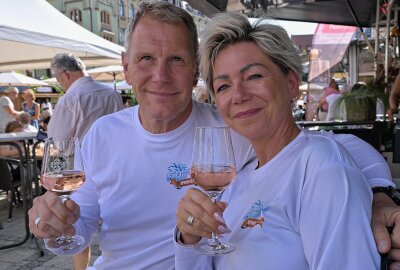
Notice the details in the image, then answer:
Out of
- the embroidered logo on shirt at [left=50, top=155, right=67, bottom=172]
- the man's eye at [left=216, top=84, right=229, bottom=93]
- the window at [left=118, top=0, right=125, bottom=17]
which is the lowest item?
the embroidered logo on shirt at [left=50, top=155, right=67, bottom=172]

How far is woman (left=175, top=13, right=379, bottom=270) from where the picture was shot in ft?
3.19

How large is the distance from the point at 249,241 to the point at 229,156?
0.28 metres

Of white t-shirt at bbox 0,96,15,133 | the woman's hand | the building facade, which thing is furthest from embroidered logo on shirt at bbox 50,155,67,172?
the building facade

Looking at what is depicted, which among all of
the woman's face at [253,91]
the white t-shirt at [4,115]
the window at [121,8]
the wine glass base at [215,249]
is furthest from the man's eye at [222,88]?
the window at [121,8]

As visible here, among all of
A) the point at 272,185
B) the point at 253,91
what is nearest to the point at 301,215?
the point at 272,185

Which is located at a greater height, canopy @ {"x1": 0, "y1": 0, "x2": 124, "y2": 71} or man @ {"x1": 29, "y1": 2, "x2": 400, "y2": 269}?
canopy @ {"x1": 0, "y1": 0, "x2": 124, "y2": 71}

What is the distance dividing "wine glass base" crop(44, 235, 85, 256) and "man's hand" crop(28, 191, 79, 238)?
0.12 m

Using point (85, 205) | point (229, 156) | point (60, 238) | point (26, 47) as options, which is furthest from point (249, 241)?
point (26, 47)

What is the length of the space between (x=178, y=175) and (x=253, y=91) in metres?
0.60

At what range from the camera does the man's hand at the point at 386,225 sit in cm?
92

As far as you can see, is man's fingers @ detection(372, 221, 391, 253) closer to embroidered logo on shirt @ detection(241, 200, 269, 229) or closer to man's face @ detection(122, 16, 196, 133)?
embroidered logo on shirt @ detection(241, 200, 269, 229)

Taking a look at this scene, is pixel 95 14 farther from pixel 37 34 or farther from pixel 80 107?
pixel 80 107

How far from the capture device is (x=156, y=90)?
1801 millimetres

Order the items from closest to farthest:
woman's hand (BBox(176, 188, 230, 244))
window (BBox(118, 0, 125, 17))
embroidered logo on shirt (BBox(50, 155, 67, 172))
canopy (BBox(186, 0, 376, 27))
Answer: woman's hand (BBox(176, 188, 230, 244)) → embroidered logo on shirt (BBox(50, 155, 67, 172)) → canopy (BBox(186, 0, 376, 27)) → window (BBox(118, 0, 125, 17))
